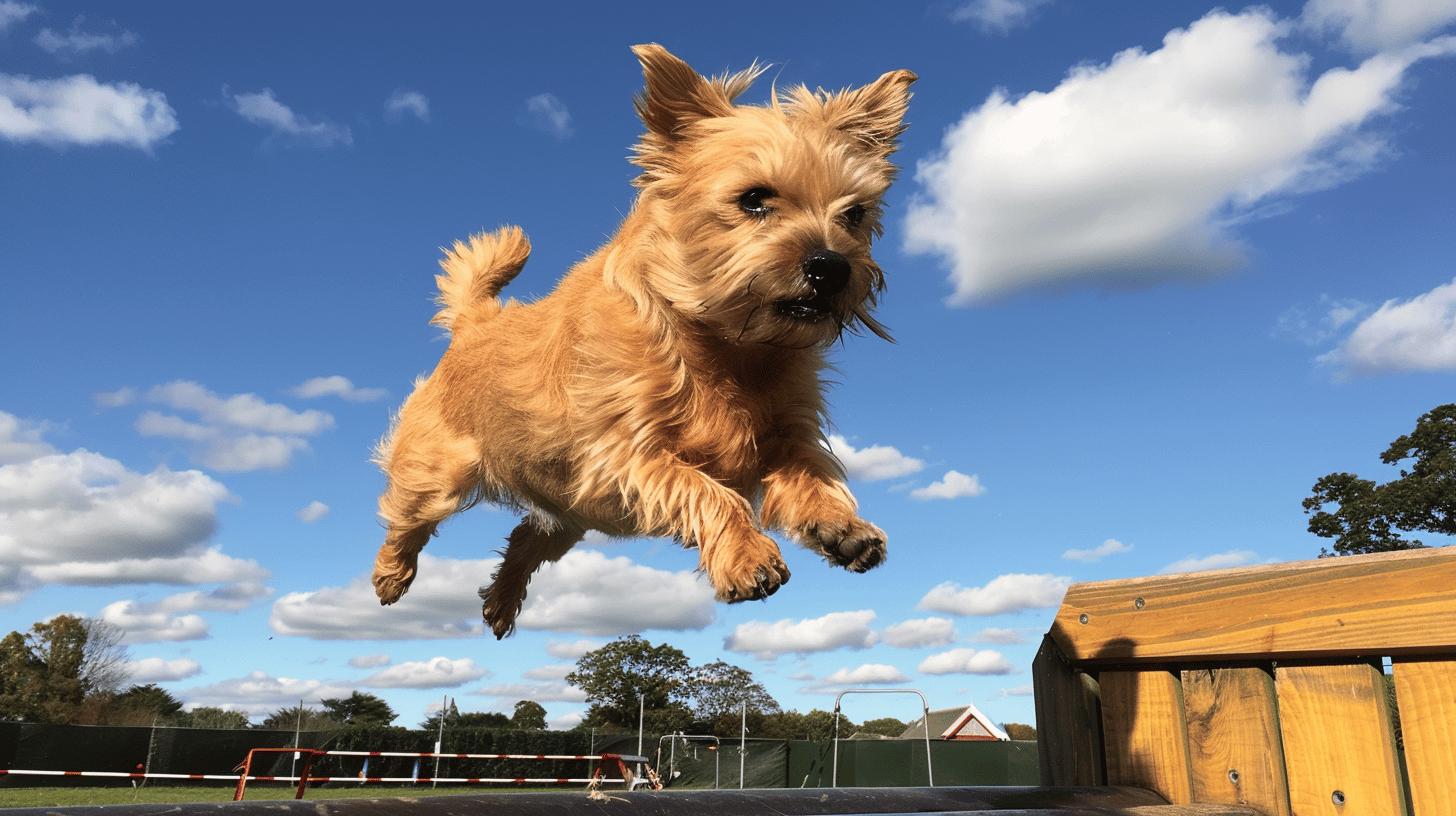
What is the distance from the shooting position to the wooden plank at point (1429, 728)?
2.55m

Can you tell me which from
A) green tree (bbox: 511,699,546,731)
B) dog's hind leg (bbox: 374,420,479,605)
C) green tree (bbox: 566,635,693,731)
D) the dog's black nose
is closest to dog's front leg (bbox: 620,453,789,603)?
the dog's black nose

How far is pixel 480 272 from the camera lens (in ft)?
17.4

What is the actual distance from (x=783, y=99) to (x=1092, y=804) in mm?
2347

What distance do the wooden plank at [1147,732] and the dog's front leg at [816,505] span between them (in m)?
0.94

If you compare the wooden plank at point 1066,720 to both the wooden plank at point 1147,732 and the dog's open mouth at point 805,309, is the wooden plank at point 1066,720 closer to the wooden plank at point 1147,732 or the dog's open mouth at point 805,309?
the wooden plank at point 1147,732

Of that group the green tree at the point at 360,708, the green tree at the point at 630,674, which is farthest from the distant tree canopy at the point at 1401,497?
the green tree at the point at 360,708

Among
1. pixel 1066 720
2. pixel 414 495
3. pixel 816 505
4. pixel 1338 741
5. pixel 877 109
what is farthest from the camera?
pixel 414 495

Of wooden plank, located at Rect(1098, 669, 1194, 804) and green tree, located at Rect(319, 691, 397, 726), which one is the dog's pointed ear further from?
green tree, located at Rect(319, 691, 397, 726)

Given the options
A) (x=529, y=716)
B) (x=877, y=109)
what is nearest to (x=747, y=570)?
(x=877, y=109)

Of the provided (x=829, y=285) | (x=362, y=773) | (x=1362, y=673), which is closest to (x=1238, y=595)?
(x=1362, y=673)

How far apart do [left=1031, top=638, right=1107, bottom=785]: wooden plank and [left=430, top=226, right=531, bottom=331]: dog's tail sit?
3054mm

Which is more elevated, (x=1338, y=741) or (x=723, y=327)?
(x=723, y=327)

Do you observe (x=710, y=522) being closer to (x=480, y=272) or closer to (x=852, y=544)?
(x=852, y=544)

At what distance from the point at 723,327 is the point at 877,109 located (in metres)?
0.97
